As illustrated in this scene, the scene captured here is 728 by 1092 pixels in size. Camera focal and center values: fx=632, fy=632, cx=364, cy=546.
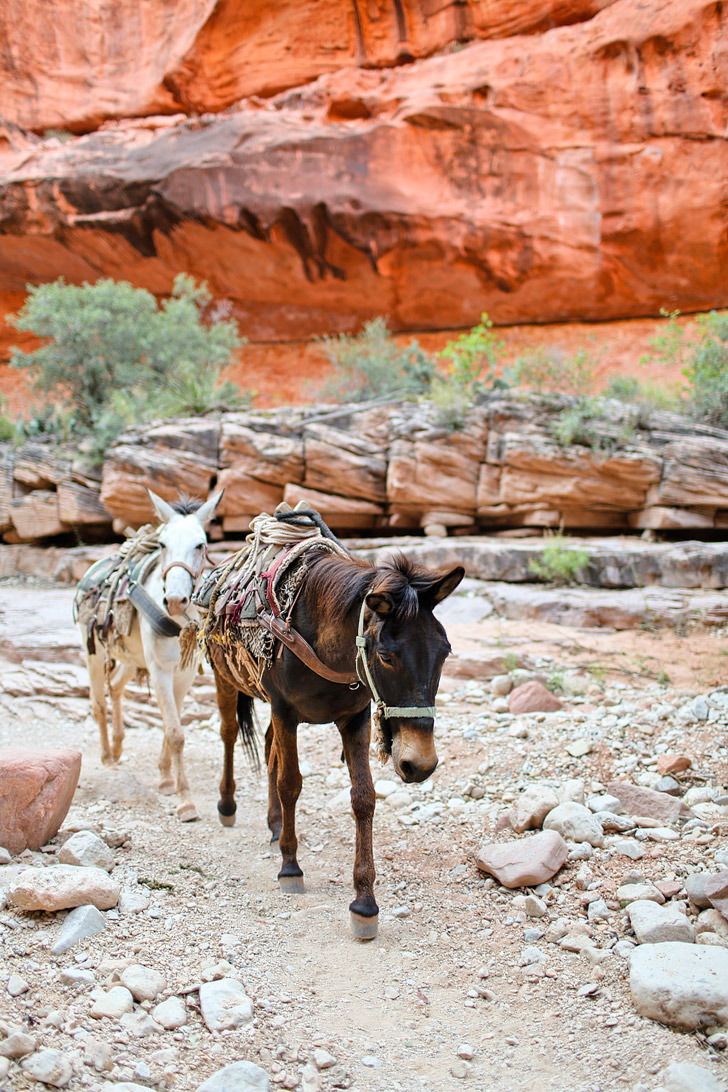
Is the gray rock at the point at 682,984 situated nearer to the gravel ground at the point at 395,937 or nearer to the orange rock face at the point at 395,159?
the gravel ground at the point at 395,937

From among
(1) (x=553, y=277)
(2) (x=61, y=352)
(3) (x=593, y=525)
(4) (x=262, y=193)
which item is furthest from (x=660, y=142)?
(2) (x=61, y=352)

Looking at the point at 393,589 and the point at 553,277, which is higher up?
the point at 553,277

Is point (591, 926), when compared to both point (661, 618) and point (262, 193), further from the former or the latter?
point (262, 193)

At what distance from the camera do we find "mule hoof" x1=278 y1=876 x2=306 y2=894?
3.04 meters

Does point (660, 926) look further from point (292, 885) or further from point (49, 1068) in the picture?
point (49, 1068)

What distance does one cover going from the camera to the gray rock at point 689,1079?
1653 millimetres

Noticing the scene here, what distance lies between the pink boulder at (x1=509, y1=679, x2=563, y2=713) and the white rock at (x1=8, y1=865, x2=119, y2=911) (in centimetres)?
339

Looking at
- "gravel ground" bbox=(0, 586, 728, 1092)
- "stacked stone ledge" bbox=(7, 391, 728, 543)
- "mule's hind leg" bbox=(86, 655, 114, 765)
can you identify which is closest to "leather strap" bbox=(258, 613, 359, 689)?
"gravel ground" bbox=(0, 586, 728, 1092)

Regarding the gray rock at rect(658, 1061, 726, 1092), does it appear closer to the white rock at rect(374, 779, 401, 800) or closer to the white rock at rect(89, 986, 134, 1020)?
the white rock at rect(89, 986, 134, 1020)

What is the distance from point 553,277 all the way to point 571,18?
615cm

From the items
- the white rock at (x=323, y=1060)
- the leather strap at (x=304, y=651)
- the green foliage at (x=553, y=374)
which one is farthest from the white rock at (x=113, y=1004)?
the green foliage at (x=553, y=374)

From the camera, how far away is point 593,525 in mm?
10383

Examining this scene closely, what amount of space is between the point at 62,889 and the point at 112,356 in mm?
13144

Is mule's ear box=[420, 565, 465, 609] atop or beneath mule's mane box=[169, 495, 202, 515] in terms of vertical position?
atop
